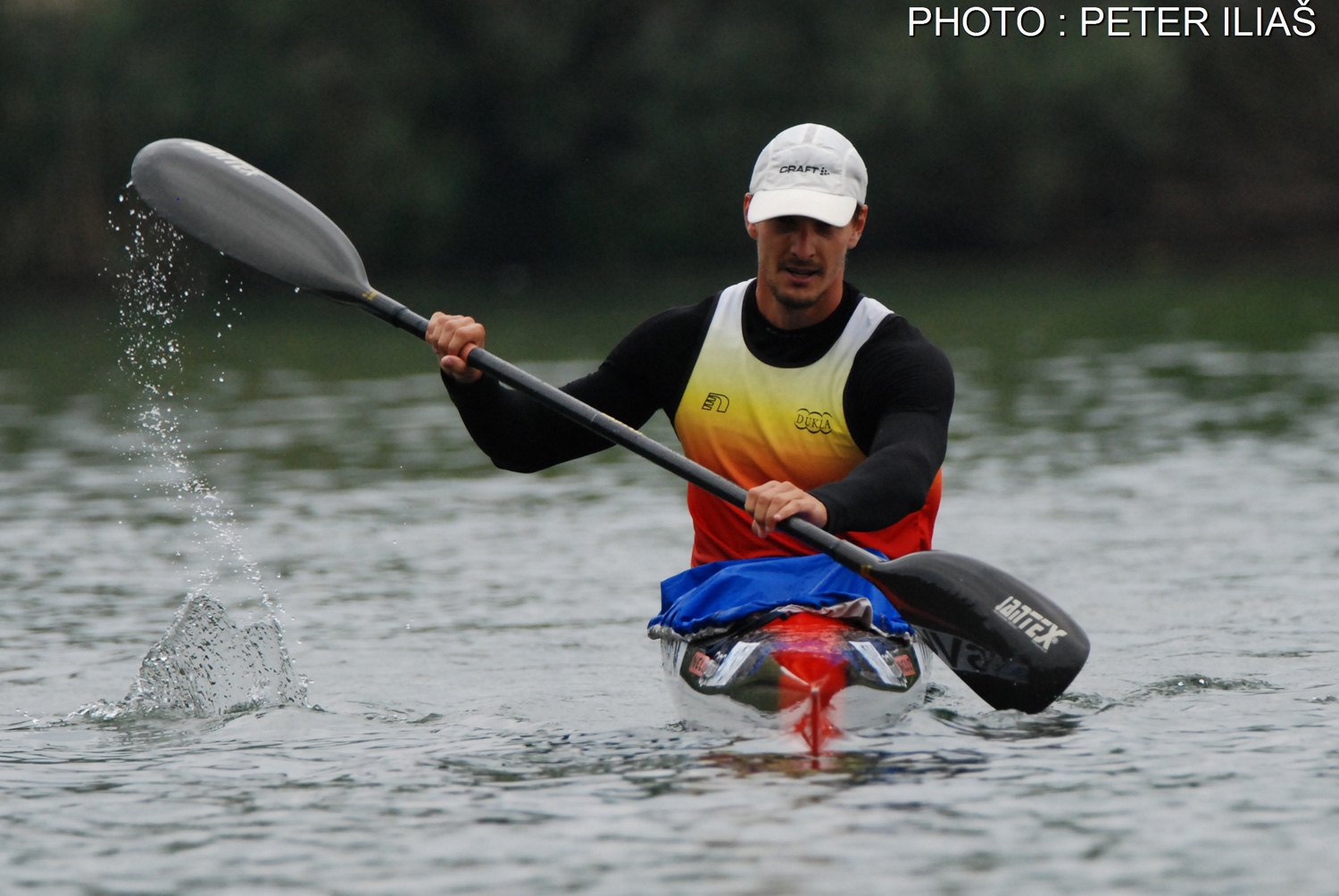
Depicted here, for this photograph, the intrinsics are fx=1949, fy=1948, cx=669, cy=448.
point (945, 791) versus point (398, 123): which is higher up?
point (398, 123)

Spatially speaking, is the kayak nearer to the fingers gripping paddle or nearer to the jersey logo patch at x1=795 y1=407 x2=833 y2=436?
the fingers gripping paddle

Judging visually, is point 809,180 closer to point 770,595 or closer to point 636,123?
point 770,595

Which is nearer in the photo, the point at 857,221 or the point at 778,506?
the point at 778,506

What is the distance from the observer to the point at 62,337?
923 inches

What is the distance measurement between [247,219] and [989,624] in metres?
2.95

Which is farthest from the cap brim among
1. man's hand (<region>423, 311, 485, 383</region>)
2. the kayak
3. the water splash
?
the water splash

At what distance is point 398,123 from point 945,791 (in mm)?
29629

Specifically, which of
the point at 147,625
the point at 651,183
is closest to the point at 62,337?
the point at 651,183

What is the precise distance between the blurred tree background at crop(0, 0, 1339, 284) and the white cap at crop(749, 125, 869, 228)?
1014 inches

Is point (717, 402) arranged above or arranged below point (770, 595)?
above

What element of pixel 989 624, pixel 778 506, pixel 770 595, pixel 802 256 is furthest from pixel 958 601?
pixel 802 256

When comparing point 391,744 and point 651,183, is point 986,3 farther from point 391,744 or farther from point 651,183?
point 391,744

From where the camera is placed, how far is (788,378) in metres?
5.72

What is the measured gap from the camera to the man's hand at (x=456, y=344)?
229 inches
